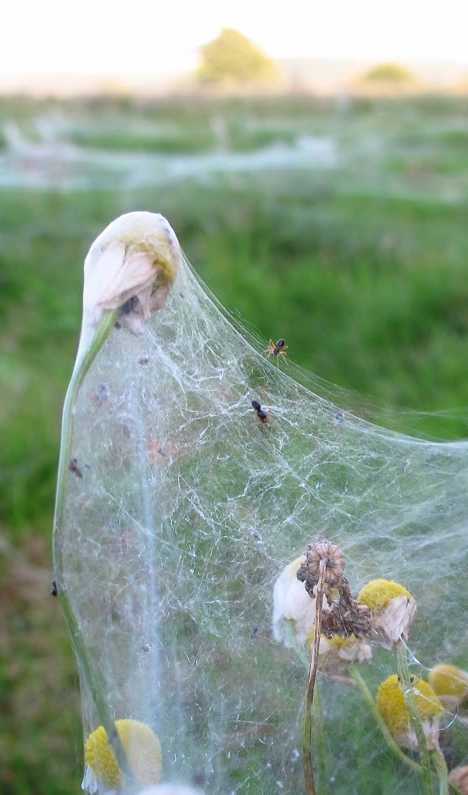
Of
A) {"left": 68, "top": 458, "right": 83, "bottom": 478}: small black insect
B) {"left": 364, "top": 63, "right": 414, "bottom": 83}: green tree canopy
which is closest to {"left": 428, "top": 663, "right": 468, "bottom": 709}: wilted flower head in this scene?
{"left": 68, "top": 458, "right": 83, "bottom": 478}: small black insect

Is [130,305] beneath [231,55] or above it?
beneath

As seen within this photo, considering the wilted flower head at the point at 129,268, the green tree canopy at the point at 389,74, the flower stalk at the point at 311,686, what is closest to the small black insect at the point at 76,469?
the wilted flower head at the point at 129,268

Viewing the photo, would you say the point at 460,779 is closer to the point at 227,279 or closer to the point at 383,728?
the point at 383,728

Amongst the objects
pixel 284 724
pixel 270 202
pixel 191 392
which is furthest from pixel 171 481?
pixel 270 202

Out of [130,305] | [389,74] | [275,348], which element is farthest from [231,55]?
[389,74]

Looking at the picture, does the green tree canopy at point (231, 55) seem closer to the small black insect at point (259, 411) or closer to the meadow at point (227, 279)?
the meadow at point (227, 279)

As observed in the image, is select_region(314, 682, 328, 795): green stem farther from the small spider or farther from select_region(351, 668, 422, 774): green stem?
the small spider

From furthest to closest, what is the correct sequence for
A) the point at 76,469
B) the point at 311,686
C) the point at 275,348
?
the point at 275,348 → the point at 76,469 → the point at 311,686
